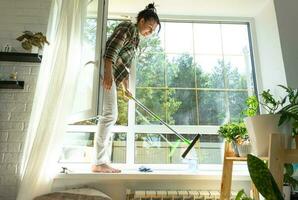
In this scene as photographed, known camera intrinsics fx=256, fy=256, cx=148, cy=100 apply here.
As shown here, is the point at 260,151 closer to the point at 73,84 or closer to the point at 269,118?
the point at 269,118

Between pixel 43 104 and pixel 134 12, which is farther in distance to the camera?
pixel 134 12

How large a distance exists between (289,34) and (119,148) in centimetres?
163

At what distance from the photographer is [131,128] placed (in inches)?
84.0

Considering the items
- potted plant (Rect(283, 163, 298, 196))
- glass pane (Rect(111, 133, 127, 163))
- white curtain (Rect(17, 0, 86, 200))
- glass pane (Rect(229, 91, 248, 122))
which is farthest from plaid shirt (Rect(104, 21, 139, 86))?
potted plant (Rect(283, 163, 298, 196))

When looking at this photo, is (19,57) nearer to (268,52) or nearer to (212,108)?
(212,108)

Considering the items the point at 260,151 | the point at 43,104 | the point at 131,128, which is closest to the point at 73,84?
the point at 43,104

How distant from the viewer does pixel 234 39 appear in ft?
7.95

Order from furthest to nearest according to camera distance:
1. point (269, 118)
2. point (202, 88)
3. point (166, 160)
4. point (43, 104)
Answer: point (202, 88) < point (166, 160) < point (43, 104) < point (269, 118)

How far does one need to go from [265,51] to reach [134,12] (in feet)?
3.99

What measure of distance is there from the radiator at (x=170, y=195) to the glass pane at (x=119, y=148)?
14.9 inches

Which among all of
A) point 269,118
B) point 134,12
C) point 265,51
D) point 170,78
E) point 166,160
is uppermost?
point 134,12

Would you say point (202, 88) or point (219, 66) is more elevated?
point (219, 66)

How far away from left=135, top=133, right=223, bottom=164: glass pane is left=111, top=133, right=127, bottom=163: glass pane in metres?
0.11

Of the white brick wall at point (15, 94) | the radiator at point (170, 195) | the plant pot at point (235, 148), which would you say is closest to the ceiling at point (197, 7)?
the white brick wall at point (15, 94)
